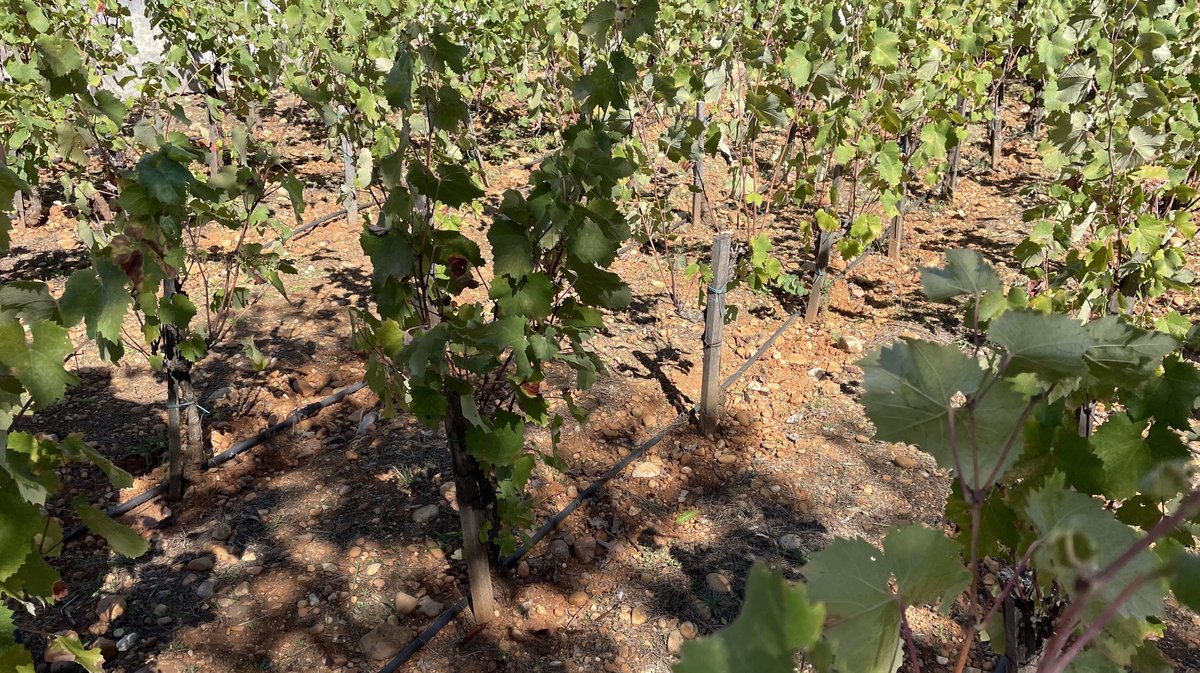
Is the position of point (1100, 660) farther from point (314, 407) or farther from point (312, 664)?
point (314, 407)

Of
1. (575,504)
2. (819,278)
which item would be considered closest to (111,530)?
(575,504)

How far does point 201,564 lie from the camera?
2676 mm

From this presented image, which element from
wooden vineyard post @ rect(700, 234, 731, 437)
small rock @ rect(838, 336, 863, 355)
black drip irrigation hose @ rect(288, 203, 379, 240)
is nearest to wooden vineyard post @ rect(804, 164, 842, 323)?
small rock @ rect(838, 336, 863, 355)

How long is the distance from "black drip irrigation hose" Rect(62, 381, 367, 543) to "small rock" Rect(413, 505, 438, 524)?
95 centimetres

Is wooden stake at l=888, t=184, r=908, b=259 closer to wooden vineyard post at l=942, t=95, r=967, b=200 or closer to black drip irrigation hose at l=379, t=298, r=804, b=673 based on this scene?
wooden vineyard post at l=942, t=95, r=967, b=200

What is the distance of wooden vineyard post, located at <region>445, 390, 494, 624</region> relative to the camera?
2.20 m

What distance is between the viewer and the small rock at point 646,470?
10.3ft

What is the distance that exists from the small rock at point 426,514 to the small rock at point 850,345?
2402 millimetres

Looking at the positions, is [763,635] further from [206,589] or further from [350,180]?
[350,180]

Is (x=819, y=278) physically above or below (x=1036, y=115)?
below

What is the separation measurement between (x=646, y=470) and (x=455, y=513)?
0.78 meters

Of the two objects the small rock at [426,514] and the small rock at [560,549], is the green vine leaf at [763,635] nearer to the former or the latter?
the small rock at [560,549]

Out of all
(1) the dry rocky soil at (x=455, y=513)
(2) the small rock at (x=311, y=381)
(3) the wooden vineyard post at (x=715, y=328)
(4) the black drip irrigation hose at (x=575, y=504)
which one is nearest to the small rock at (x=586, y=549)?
(1) the dry rocky soil at (x=455, y=513)

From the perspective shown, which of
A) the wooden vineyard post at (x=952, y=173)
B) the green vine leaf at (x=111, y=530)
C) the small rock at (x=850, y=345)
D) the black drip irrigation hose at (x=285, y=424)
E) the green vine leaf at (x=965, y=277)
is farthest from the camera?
the wooden vineyard post at (x=952, y=173)
